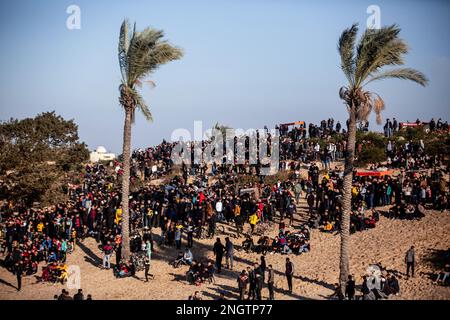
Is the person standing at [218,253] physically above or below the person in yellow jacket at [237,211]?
below

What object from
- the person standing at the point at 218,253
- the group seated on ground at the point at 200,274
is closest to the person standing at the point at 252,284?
the group seated on ground at the point at 200,274

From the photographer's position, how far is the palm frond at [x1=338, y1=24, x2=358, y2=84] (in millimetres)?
22672

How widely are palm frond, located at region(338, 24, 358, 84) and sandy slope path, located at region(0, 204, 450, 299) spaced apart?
884 cm

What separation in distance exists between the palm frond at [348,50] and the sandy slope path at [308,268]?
884cm

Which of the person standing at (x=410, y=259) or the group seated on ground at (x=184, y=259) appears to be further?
the group seated on ground at (x=184, y=259)

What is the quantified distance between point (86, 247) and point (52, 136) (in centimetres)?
2896

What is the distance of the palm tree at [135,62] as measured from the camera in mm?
26359

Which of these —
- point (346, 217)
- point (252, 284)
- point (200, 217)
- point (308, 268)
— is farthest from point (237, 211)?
point (346, 217)

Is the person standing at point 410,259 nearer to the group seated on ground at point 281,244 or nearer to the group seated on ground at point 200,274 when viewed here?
the group seated on ground at point 281,244

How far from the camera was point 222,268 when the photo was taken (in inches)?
1043

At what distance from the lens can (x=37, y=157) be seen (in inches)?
1720

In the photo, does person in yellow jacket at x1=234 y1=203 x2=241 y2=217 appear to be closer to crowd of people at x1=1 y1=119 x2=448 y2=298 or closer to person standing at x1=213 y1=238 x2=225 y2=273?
crowd of people at x1=1 y1=119 x2=448 y2=298

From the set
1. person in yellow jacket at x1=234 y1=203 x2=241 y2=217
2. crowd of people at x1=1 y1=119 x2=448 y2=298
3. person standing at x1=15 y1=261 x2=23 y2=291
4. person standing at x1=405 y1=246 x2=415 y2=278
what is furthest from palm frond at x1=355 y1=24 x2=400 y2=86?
person standing at x1=15 y1=261 x2=23 y2=291
